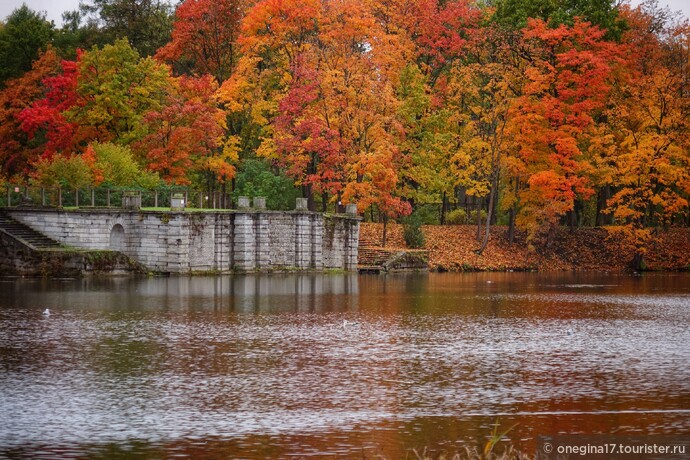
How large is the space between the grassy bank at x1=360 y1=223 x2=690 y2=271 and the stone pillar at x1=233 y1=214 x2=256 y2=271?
11.3m

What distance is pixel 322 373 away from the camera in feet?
80.4

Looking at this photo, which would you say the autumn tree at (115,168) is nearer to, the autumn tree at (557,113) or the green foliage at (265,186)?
the green foliage at (265,186)

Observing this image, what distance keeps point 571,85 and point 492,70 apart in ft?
21.0

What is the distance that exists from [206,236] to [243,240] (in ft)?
7.95

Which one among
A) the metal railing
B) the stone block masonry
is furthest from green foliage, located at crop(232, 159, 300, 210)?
the metal railing

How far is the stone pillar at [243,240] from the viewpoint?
199 ft

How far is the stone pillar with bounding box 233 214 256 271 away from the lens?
60688 millimetres

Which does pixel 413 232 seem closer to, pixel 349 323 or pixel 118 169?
pixel 118 169

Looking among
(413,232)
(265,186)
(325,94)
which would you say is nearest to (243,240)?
(265,186)

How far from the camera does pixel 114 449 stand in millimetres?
17234

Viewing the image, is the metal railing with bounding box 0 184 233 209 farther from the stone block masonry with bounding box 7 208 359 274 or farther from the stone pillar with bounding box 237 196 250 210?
the stone pillar with bounding box 237 196 250 210

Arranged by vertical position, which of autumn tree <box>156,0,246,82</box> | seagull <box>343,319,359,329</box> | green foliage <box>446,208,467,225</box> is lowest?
seagull <box>343,319,359,329</box>

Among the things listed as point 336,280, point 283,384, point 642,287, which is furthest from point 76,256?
point 283,384

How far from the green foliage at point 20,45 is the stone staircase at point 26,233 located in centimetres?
2722
